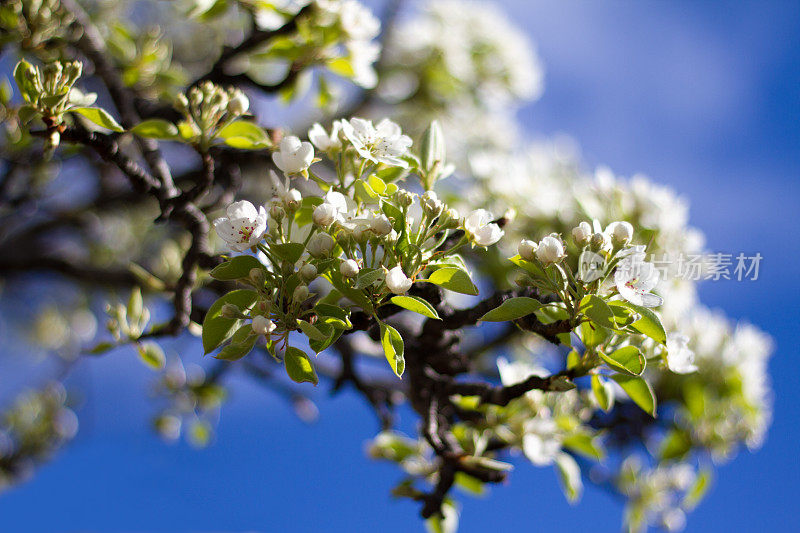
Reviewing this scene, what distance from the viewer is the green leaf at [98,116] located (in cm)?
146

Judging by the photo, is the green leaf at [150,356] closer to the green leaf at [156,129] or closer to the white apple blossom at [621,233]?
the green leaf at [156,129]

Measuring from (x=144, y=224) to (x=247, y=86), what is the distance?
11.4 ft

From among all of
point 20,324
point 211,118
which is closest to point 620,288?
point 211,118

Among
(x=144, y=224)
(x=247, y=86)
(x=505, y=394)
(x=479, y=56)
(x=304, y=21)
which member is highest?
(x=479, y=56)

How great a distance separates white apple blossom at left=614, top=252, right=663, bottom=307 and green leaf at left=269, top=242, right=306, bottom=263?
614mm

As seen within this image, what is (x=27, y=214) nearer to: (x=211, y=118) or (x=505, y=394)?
(x=211, y=118)

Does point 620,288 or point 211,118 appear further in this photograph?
point 211,118

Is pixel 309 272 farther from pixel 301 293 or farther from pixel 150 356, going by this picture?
pixel 150 356

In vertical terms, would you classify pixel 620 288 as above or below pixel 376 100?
above

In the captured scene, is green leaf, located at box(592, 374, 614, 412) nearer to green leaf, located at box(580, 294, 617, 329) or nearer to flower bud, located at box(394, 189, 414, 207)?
green leaf, located at box(580, 294, 617, 329)

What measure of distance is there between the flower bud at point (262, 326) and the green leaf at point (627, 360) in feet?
2.21

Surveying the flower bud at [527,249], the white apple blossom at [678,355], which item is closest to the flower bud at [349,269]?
the flower bud at [527,249]

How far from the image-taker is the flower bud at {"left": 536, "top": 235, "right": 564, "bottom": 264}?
47.7 inches

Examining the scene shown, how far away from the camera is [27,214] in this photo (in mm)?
3193
